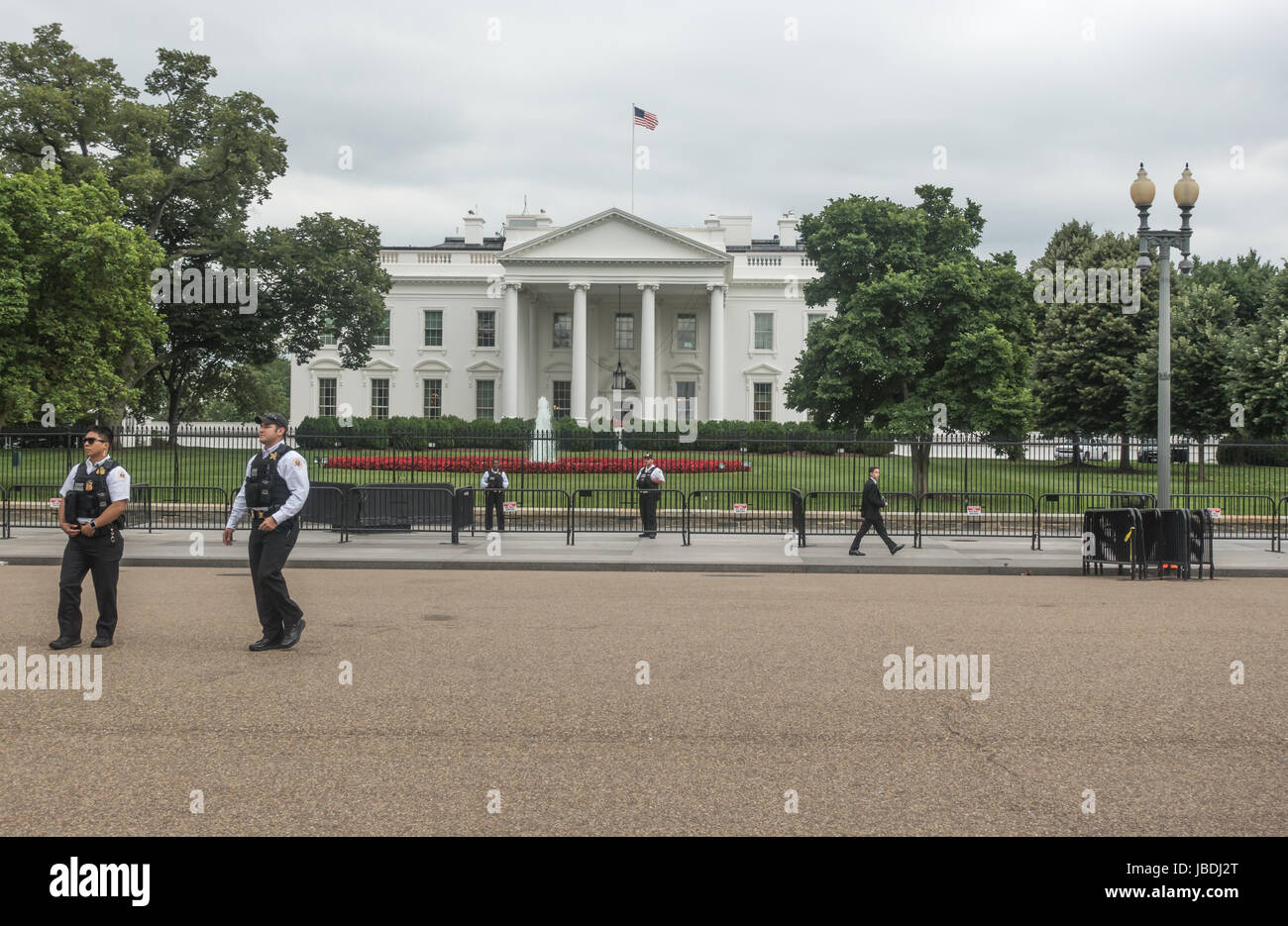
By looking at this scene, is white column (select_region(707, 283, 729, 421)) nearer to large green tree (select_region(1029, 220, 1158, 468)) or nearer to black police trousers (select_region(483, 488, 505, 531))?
large green tree (select_region(1029, 220, 1158, 468))

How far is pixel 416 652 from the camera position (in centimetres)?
920

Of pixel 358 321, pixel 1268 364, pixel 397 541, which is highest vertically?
pixel 358 321

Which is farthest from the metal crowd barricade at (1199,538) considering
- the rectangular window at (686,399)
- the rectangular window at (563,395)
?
the rectangular window at (563,395)

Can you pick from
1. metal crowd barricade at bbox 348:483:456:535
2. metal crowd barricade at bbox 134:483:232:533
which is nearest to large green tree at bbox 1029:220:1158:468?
metal crowd barricade at bbox 348:483:456:535

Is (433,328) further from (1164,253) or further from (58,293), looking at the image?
(1164,253)

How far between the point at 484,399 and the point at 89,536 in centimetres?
6425

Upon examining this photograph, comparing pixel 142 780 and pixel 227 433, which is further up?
pixel 227 433

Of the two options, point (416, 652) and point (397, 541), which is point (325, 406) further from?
point (416, 652)

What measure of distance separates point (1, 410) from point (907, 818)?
30.3 m

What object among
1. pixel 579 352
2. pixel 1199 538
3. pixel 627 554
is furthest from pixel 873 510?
pixel 579 352

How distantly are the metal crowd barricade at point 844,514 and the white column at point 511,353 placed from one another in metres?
40.0

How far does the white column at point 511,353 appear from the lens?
6450 centimetres

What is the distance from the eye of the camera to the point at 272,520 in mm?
8930
